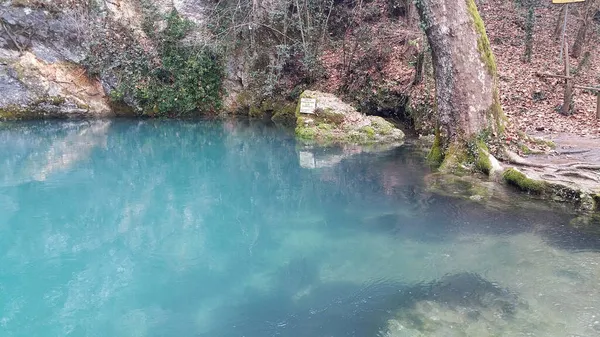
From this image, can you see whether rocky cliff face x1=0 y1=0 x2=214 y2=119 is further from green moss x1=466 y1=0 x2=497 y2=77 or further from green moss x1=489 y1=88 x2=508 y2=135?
green moss x1=489 y1=88 x2=508 y2=135

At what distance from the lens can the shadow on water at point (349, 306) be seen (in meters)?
4.60

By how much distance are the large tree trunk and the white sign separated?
242 inches

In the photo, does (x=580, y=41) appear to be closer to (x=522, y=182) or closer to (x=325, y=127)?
(x=325, y=127)

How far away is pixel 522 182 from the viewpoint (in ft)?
26.4

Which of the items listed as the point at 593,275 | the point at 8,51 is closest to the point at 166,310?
the point at 593,275

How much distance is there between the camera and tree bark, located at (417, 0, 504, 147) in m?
9.28

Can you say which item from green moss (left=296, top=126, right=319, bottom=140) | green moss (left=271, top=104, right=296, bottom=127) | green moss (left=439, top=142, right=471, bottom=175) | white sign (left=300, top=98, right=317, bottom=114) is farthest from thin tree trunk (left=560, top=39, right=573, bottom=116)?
green moss (left=271, top=104, right=296, bottom=127)

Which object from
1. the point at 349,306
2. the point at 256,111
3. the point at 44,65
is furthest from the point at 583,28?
the point at 44,65

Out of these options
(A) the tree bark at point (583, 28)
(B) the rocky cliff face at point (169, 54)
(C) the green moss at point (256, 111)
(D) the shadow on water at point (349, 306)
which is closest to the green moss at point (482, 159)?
(D) the shadow on water at point (349, 306)

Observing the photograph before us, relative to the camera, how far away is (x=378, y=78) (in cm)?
1634

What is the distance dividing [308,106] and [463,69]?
6.82 meters

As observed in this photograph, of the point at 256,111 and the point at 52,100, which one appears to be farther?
the point at 256,111

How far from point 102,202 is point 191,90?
11.1 meters

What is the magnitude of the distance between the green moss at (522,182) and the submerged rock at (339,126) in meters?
5.01
